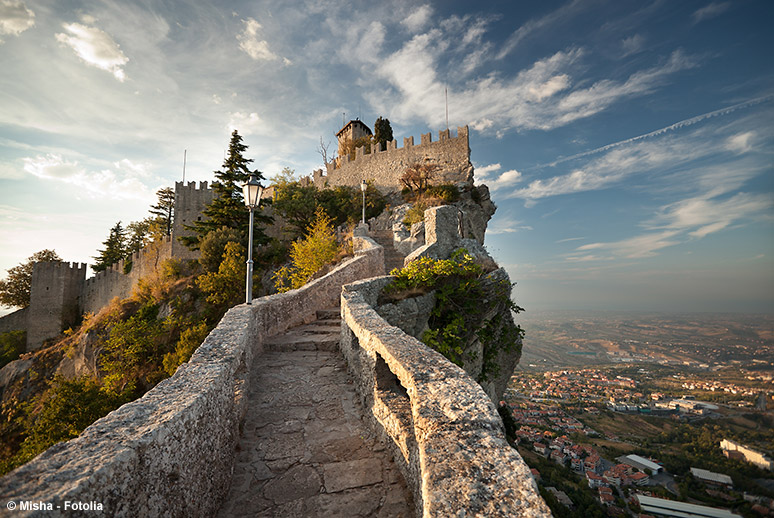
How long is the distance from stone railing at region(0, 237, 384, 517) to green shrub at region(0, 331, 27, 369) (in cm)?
3676

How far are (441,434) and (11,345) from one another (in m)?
40.2

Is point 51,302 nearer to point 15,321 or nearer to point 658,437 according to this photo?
point 15,321

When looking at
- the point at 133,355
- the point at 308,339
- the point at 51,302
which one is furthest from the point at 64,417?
the point at 51,302

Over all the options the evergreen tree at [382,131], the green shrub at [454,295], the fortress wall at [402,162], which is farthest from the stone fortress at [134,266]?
the green shrub at [454,295]

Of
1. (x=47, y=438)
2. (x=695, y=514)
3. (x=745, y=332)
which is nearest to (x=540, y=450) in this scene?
(x=695, y=514)

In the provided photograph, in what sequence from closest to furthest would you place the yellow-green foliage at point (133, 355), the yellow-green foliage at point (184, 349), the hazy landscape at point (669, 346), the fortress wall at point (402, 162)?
the yellow-green foliage at point (184, 349), the yellow-green foliage at point (133, 355), the fortress wall at point (402, 162), the hazy landscape at point (669, 346)

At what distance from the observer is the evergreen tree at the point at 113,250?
106 feet

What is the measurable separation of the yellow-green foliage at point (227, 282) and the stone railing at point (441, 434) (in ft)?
54.1

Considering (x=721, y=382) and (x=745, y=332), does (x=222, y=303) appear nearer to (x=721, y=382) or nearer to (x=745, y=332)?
(x=721, y=382)

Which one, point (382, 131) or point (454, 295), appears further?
point (382, 131)

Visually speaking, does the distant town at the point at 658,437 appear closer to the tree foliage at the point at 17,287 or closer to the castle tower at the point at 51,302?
the castle tower at the point at 51,302

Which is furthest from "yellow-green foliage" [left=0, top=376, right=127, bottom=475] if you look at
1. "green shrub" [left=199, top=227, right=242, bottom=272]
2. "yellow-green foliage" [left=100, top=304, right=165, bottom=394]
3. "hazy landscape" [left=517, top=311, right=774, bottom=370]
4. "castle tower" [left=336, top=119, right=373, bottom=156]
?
"castle tower" [left=336, top=119, right=373, bottom=156]

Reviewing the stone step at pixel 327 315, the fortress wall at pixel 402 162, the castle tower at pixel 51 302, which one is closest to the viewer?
the stone step at pixel 327 315

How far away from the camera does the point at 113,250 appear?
33.5 metres
